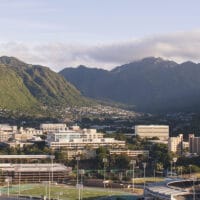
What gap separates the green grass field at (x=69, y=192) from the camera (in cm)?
10906

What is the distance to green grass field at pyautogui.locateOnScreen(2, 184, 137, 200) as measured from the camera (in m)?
109

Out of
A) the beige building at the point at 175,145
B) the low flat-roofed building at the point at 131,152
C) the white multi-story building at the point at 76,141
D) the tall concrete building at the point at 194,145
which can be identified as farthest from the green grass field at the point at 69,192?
the tall concrete building at the point at 194,145

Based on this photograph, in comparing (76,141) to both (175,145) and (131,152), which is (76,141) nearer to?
(131,152)

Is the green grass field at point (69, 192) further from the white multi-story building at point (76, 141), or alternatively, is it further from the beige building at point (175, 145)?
the beige building at point (175, 145)

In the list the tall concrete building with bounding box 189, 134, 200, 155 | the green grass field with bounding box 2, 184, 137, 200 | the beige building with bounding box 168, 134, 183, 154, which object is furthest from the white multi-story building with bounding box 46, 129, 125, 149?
the green grass field with bounding box 2, 184, 137, 200

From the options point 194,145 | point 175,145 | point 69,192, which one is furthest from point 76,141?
point 69,192

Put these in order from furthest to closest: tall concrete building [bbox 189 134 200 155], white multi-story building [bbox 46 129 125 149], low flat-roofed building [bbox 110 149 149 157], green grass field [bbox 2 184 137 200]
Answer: tall concrete building [bbox 189 134 200 155]
white multi-story building [bbox 46 129 125 149]
low flat-roofed building [bbox 110 149 149 157]
green grass field [bbox 2 184 137 200]

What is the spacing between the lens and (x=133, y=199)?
106m

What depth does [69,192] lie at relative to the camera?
4596 inches

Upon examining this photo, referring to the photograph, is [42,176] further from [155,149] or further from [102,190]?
[155,149]

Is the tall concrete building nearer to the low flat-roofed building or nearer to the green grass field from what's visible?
the low flat-roofed building

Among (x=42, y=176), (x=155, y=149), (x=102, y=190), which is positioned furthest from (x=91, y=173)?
(x=155, y=149)

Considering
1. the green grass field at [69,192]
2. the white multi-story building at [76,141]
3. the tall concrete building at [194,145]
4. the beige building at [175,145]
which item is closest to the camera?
the green grass field at [69,192]

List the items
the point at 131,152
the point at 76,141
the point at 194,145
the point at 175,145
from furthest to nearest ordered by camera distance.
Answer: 1. the point at 194,145
2. the point at 175,145
3. the point at 76,141
4. the point at 131,152
